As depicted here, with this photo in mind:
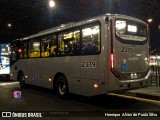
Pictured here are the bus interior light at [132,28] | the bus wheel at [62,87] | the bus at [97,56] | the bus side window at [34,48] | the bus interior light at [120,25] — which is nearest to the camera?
the bus at [97,56]

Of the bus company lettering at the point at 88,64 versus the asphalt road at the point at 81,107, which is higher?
the bus company lettering at the point at 88,64

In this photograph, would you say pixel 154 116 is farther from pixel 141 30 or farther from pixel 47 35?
pixel 47 35

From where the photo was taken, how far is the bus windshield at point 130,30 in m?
10.2

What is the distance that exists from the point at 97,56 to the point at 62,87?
318 centimetres

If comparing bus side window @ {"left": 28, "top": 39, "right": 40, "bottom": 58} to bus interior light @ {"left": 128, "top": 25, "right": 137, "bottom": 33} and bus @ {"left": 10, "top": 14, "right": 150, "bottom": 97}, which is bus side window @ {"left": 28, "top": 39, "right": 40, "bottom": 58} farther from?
bus interior light @ {"left": 128, "top": 25, "right": 137, "bottom": 33}

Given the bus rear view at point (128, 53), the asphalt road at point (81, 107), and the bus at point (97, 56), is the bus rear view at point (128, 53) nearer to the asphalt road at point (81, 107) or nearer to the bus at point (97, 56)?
the bus at point (97, 56)

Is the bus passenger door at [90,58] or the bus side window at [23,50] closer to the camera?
the bus passenger door at [90,58]

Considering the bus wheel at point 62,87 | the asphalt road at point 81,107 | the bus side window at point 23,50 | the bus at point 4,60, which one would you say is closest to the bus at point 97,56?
the bus wheel at point 62,87

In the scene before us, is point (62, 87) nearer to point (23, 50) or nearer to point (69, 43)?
point (69, 43)

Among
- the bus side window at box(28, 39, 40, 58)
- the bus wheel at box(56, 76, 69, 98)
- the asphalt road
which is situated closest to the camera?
the asphalt road

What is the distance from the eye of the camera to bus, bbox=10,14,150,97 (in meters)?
9.77

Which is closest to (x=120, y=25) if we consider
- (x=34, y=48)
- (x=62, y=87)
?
(x=62, y=87)

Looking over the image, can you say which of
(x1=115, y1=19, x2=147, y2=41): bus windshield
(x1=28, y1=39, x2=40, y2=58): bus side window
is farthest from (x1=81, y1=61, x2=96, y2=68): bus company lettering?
(x1=28, y1=39, x2=40, y2=58): bus side window

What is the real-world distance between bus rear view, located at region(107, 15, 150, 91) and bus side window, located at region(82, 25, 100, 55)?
55 cm
